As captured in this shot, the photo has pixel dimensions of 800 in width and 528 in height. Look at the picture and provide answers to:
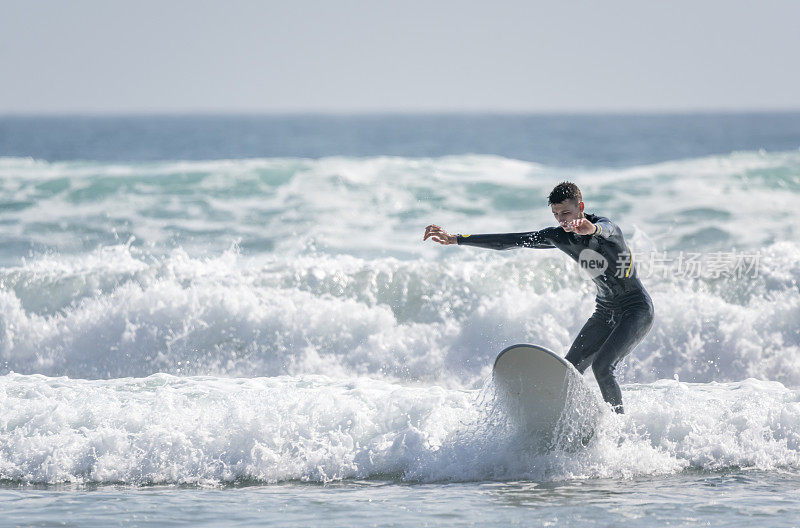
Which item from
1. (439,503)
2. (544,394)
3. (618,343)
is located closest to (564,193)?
(618,343)

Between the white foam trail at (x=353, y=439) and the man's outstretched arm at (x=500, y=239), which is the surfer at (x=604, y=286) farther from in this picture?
the white foam trail at (x=353, y=439)

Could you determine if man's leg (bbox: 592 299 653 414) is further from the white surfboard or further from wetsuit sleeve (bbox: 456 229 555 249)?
wetsuit sleeve (bbox: 456 229 555 249)

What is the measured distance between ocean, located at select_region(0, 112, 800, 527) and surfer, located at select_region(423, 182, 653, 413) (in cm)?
38

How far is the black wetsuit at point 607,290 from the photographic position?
624cm

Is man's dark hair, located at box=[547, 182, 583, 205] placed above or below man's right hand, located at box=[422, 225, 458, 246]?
above

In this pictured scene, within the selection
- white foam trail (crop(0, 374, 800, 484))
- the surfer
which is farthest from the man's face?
white foam trail (crop(0, 374, 800, 484))

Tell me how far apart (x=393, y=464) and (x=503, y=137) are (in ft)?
232

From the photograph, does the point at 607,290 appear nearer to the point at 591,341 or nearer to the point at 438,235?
the point at 591,341

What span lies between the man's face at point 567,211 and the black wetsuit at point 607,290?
9.8 inches

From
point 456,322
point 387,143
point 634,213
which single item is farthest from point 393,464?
point 387,143

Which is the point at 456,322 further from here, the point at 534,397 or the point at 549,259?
the point at 534,397

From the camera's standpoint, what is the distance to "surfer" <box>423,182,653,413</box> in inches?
245

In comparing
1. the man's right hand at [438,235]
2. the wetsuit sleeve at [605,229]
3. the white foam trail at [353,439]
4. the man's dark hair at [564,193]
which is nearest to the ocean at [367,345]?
the white foam trail at [353,439]

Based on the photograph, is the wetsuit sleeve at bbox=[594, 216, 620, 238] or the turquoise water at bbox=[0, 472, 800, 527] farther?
the wetsuit sleeve at bbox=[594, 216, 620, 238]
